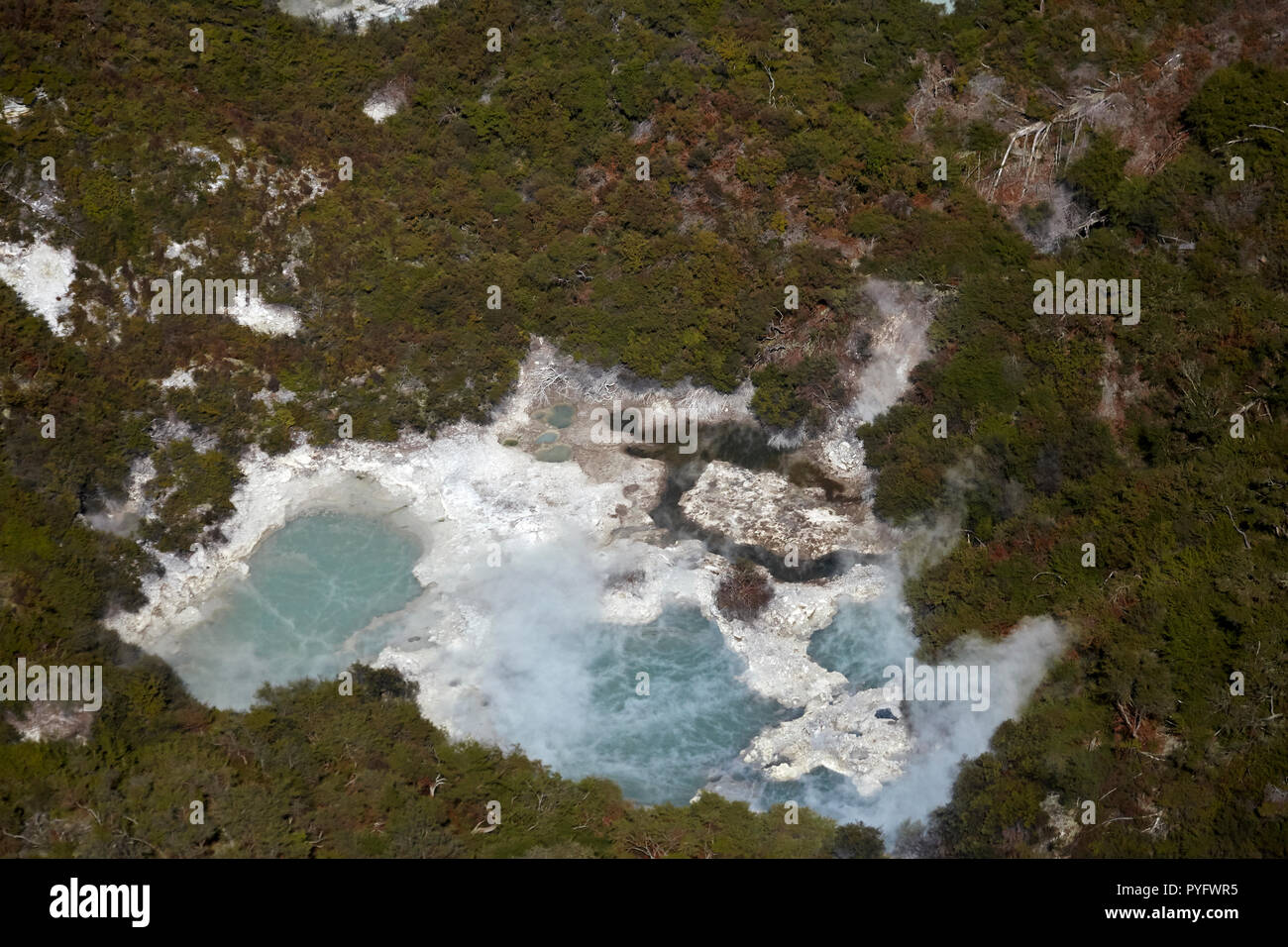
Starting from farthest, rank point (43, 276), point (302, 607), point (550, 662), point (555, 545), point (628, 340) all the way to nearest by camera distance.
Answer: point (628, 340), point (43, 276), point (555, 545), point (302, 607), point (550, 662)

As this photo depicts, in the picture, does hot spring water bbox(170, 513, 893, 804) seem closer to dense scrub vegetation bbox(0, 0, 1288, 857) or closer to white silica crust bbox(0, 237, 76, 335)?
dense scrub vegetation bbox(0, 0, 1288, 857)

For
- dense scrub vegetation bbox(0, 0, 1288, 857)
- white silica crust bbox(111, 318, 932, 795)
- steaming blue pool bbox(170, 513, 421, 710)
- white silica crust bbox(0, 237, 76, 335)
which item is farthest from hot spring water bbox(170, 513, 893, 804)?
white silica crust bbox(0, 237, 76, 335)

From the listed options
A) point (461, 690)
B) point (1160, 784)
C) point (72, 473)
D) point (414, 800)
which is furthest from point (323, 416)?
point (1160, 784)

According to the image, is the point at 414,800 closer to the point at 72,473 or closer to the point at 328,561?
the point at 328,561

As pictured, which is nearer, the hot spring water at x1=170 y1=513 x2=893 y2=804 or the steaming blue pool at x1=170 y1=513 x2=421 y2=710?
the hot spring water at x1=170 y1=513 x2=893 y2=804

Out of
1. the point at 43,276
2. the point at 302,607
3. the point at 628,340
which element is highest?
the point at 43,276

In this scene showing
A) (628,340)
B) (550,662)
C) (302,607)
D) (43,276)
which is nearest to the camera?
(550,662)

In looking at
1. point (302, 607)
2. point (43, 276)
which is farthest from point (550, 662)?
point (43, 276)

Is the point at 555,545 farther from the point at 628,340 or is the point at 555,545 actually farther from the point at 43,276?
the point at 43,276

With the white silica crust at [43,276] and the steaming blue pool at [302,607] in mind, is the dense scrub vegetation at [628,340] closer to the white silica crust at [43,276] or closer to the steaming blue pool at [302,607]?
the white silica crust at [43,276]
